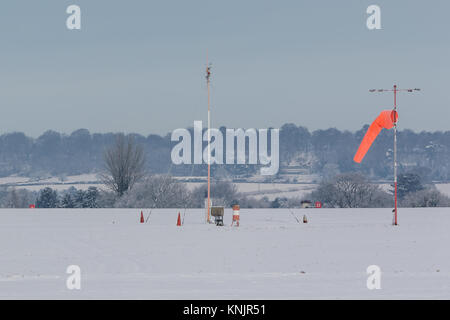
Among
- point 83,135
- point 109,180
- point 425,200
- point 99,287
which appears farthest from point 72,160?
point 99,287

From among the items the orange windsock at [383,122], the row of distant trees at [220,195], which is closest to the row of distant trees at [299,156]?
the row of distant trees at [220,195]

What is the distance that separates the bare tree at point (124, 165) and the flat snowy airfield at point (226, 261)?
5152 centimetres

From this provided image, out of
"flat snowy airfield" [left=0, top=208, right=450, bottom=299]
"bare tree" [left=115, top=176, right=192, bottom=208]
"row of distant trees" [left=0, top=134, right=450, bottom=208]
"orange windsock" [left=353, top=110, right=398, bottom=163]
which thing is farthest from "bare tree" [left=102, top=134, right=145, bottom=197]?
"flat snowy airfield" [left=0, top=208, right=450, bottom=299]

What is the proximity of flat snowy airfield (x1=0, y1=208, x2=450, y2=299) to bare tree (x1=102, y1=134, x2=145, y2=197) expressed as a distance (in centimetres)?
Result: 5152

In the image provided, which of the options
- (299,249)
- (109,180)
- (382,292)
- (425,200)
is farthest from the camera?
(109,180)

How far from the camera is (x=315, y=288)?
1424cm

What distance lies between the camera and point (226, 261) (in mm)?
18734

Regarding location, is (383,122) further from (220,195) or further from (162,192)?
(220,195)

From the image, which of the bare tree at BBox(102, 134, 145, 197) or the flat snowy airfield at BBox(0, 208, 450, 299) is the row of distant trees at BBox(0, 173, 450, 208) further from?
the flat snowy airfield at BBox(0, 208, 450, 299)

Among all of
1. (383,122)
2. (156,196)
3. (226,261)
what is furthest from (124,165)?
(226,261)

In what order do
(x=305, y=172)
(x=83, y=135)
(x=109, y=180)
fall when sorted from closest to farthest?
1. (x=109, y=180)
2. (x=305, y=172)
3. (x=83, y=135)
